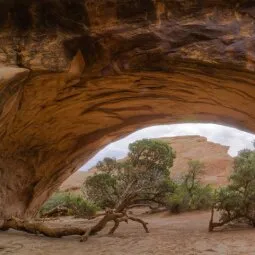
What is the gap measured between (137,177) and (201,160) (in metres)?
20.8

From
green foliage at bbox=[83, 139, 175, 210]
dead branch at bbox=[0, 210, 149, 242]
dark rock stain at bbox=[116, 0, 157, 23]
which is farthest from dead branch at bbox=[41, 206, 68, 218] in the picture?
dark rock stain at bbox=[116, 0, 157, 23]

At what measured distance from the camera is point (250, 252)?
30.0 feet

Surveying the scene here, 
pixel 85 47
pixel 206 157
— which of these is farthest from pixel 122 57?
pixel 206 157

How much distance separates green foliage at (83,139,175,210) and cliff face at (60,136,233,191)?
432 inches

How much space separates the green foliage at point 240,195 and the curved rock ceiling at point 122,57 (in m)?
5.11

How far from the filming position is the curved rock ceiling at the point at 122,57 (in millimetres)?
7355

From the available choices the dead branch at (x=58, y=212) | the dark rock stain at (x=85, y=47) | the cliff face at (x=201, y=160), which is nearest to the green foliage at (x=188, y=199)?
the dead branch at (x=58, y=212)

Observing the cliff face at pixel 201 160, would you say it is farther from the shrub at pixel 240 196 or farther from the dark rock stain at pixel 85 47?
the dark rock stain at pixel 85 47

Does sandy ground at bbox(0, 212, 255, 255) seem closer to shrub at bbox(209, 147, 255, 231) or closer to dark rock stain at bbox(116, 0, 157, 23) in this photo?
shrub at bbox(209, 147, 255, 231)

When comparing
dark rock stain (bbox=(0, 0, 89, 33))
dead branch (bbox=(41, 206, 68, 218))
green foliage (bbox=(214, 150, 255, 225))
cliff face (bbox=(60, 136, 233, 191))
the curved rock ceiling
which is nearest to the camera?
the curved rock ceiling

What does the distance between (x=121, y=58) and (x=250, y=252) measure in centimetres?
617

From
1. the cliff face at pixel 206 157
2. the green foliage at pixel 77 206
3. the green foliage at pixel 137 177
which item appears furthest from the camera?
the cliff face at pixel 206 157

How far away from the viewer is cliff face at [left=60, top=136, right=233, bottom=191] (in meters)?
35.7

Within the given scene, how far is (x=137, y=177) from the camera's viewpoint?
69.5 ft
